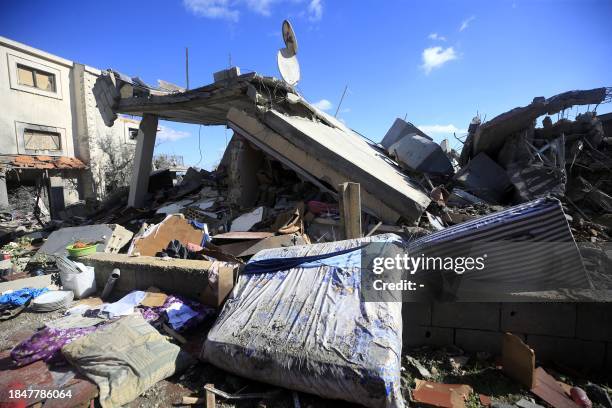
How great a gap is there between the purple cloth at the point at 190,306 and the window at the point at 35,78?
19131 millimetres

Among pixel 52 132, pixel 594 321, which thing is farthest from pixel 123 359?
pixel 52 132

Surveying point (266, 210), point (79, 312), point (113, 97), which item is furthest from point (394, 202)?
point (113, 97)

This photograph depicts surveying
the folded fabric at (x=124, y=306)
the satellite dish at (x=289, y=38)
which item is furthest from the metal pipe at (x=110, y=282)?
the satellite dish at (x=289, y=38)

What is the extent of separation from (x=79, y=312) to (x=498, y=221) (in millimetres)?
4545

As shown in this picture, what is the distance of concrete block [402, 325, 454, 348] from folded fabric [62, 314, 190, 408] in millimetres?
2041

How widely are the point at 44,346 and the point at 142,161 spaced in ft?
21.5

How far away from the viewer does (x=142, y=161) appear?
8.37m

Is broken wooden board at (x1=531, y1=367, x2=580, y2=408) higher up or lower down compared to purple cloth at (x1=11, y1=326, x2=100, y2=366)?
lower down

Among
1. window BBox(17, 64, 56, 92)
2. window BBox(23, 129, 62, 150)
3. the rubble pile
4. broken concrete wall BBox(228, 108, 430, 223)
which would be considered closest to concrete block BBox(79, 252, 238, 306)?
the rubble pile

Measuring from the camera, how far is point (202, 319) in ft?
10.8

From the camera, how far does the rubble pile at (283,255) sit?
2225 mm

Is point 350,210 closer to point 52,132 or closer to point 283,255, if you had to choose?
point 283,255

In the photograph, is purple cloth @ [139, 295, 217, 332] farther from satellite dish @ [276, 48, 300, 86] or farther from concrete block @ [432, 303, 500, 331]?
satellite dish @ [276, 48, 300, 86]

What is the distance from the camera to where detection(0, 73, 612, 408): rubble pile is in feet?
7.30
